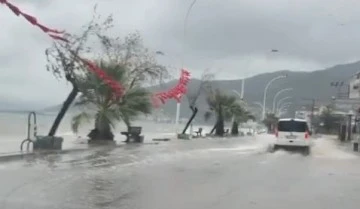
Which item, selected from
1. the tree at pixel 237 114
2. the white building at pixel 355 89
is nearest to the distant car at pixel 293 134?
the tree at pixel 237 114

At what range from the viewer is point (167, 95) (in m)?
16.9

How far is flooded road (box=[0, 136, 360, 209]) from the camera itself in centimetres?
1239

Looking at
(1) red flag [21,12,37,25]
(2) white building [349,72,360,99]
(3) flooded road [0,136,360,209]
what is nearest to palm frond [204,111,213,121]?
(2) white building [349,72,360,99]

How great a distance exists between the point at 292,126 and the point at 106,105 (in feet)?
35.7

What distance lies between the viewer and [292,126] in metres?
39.5

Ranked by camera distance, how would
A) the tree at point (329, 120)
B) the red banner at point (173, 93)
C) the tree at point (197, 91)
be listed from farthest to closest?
the tree at point (329, 120) < the tree at point (197, 91) < the red banner at point (173, 93)

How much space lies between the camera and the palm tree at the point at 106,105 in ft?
119

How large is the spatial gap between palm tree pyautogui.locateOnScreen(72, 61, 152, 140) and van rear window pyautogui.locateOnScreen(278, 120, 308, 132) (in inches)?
317

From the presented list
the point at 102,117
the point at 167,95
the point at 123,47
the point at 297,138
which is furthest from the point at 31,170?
the point at 123,47

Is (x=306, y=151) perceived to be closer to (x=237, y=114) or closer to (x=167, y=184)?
(x=167, y=184)

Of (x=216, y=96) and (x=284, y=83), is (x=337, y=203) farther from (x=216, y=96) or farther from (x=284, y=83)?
(x=284, y=83)

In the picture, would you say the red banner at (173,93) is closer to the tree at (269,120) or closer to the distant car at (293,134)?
the distant car at (293,134)

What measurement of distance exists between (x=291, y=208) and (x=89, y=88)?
25.7m

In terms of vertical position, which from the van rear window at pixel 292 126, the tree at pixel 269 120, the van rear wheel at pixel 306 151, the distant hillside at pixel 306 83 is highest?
the distant hillside at pixel 306 83
